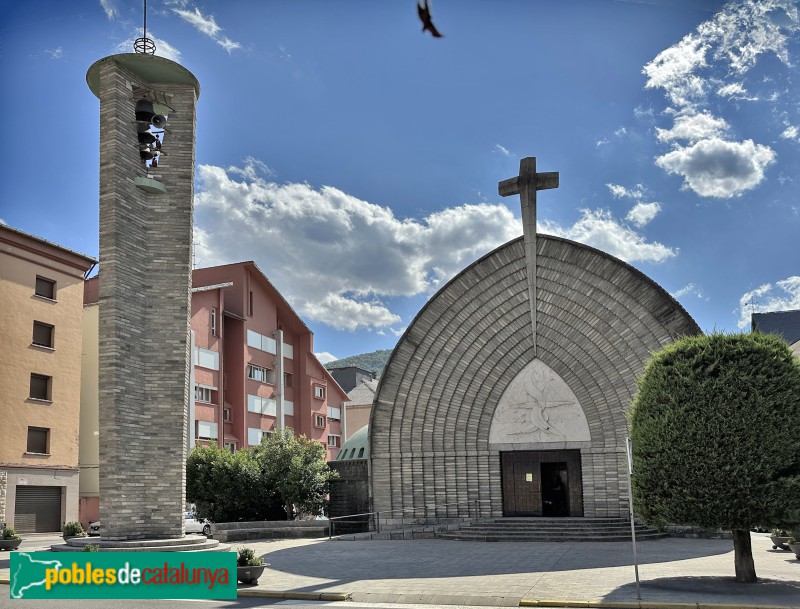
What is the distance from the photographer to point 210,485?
29938mm

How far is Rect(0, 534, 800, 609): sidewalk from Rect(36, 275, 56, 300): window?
18098 millimetres

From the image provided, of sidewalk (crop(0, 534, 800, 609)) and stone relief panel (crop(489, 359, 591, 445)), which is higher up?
stone relief panel (crop(489, 359, 591, 445))

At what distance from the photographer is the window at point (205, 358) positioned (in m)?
46.1

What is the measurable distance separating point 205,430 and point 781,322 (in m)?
34.6

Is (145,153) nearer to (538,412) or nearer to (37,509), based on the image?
(538,412)

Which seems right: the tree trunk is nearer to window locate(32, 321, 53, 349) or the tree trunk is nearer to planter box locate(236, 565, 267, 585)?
planter box locate(236, 565, 267, 585)

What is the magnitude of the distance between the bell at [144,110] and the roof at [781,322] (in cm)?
3735

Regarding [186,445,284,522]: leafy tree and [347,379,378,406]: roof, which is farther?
[347,379,378,406]: roof

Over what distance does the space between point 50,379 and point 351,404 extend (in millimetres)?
35624

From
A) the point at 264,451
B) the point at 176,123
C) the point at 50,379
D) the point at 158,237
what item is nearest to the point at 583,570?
the point at 158,237

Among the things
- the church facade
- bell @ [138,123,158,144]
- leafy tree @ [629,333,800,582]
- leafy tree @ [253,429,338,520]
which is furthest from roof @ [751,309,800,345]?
bell @ [138,123,158,144]

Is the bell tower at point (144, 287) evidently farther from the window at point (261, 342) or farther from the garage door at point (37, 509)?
the window at point (261, 342)

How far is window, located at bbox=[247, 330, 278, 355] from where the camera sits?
173 ft

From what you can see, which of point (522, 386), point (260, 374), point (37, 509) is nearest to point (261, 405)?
point (260, 374)
